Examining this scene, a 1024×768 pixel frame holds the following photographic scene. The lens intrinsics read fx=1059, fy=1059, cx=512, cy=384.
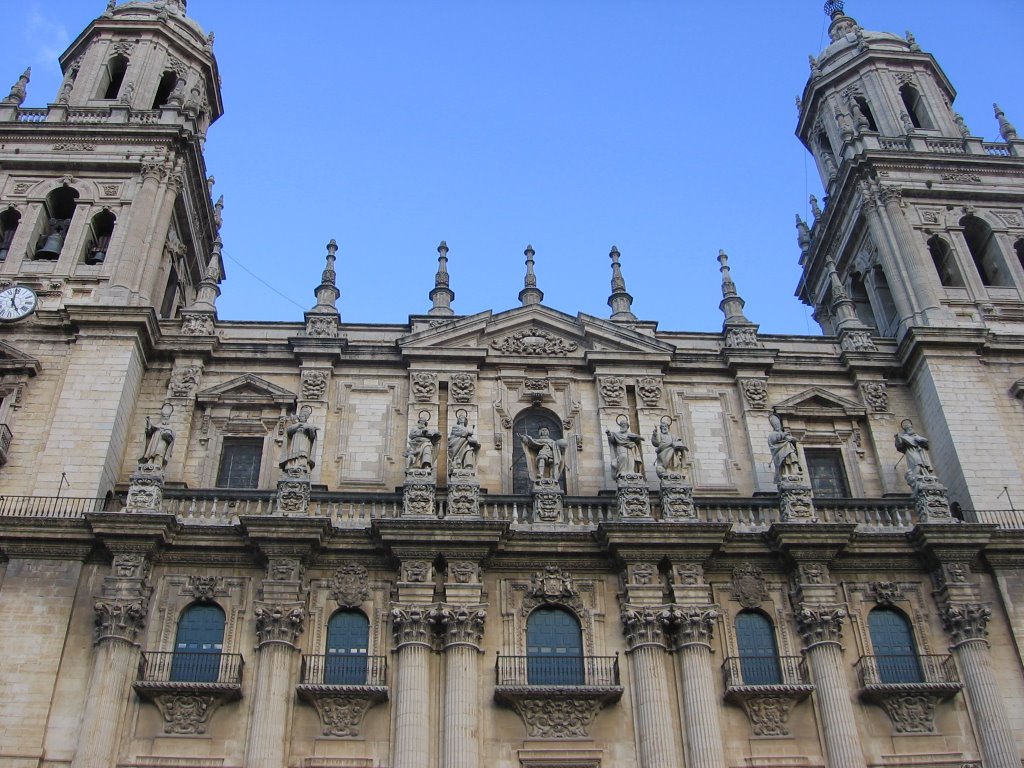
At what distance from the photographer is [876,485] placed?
2506 centimetres

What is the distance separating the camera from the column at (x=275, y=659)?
1945 cm

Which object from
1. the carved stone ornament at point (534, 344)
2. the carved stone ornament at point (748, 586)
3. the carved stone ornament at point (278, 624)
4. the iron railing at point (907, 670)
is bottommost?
the iron railing at point (907, 670)

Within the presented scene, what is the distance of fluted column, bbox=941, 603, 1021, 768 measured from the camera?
66.2 ft

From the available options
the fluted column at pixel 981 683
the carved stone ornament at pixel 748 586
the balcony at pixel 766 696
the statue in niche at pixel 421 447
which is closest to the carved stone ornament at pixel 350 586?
the statue in niche at pixel 421 447

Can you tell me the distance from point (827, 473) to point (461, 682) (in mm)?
10746

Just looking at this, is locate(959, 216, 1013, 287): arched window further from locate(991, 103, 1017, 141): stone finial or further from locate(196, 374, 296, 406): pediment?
locate(196, 374, 296, 406): pediment

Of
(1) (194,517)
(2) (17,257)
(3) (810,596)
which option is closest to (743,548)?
(3) (810,596)

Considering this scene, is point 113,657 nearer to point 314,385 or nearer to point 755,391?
point 314,385

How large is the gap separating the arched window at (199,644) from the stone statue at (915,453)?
15258 millimetres

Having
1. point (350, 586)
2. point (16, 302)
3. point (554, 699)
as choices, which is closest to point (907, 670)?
point (554, 699)

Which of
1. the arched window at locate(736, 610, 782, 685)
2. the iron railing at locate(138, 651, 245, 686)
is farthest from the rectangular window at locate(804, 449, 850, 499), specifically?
the iron railing at locate(138, 651, 245, 686)

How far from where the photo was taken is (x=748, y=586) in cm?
2228

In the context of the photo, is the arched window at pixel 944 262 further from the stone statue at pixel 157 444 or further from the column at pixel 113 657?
the column at pixel 113 657

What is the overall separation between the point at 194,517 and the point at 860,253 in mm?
20541
